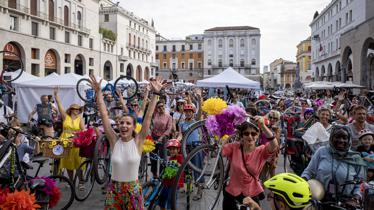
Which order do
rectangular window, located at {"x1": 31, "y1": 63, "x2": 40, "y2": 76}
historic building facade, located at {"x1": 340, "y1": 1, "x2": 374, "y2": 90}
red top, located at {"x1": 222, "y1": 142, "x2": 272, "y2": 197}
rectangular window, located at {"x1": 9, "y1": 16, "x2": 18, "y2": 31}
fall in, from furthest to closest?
rectangular window, located at {"x1": 31, "y1": 63, "x2": 40, "y2": 76} → rectangular window, located at {"x1": 9, "y1": 16, "x2": 18, "y2": 31} → historic building facade, located at {"x1": 340, "y1": 1, "x2": 374, "y2": 90} → red top, located at {"x1": 222, "y1": 142, "x2": 272, "y2": 197}

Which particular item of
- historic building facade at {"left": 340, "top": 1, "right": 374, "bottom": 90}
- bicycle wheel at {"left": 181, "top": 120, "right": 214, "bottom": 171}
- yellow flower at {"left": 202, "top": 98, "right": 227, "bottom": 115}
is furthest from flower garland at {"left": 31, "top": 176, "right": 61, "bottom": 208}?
historic building facade at {"left": 340, "top": 1, "right": 374, "bottom": 90}

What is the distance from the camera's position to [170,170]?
5027mm

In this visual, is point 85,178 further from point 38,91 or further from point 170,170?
point 38,91

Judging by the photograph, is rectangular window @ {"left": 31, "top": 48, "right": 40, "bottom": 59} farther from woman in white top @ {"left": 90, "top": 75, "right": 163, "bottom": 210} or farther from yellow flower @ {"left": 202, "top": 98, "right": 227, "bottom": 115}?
woman in white top @ {"left": 90, "top": 75, "right": 163, "bottom": 210}

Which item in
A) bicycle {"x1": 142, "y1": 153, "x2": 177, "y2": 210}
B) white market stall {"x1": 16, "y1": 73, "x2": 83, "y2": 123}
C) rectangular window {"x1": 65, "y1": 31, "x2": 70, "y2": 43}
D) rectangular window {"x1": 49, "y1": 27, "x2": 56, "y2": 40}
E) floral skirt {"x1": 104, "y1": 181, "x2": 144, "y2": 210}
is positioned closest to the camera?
floral skirt {"x1": 104, "y1": 181, "x2": 144, "y2": 210}

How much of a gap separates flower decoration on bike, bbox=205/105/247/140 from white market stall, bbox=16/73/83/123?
41.9ft

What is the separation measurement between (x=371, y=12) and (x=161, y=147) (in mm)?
32423

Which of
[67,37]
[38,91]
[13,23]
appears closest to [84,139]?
[38,91]

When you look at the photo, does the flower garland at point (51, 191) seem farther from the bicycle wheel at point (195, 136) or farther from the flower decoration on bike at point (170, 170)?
the bicycle wheel at point (195, 136)

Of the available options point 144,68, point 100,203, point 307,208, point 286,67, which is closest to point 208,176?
point 100,203

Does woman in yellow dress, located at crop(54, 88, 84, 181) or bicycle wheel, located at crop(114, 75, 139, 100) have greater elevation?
bicycle wheel, located at crop(114, 75, 139, 100)

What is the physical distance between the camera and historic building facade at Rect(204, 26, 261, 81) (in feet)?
341

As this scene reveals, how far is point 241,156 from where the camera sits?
3.87m

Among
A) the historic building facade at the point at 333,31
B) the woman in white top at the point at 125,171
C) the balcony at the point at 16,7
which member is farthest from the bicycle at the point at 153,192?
the historic building facade at the point at 333,31
